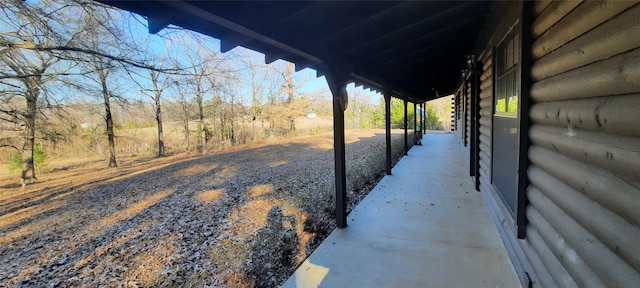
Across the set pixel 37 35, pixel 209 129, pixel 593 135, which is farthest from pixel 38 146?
pixel 593 135

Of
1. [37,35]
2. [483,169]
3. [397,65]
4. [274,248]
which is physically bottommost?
[274,248]

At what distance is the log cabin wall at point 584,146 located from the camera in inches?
39.2

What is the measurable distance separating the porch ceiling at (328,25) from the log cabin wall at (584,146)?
48.5 inches

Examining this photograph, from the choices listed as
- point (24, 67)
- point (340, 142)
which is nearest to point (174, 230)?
point (340, 142)

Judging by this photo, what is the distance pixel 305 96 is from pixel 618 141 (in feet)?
74.8

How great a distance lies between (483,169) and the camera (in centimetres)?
468

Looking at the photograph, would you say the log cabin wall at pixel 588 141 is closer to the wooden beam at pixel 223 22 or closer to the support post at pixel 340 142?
the wooden beam at pixel 223 22

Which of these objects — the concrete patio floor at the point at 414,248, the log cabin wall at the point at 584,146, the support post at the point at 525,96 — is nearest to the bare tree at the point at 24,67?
the concrete patio floor at the point at 414,248

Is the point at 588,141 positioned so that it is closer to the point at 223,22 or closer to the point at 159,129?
the point at 223,22

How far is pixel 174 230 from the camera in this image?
4242mm

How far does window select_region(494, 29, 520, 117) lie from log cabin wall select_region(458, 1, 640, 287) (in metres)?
0.64

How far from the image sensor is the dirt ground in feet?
10.3

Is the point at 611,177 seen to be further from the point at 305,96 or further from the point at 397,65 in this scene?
the point at 305,96

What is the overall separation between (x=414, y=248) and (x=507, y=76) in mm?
1971
